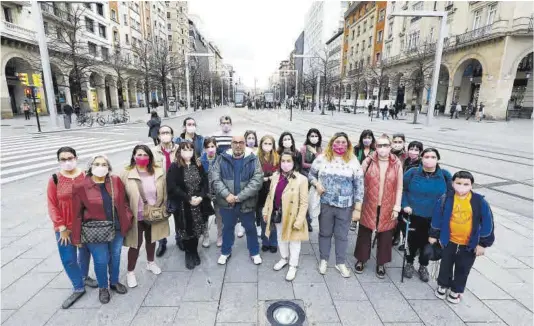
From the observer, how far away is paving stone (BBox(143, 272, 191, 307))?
3283 mm

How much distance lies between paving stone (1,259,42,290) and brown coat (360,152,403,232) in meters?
4.64

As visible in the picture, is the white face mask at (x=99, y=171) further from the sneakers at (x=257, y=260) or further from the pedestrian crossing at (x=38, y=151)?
the pedestrian crossing at (x=38, y=151)

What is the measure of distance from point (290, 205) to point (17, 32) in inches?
1376

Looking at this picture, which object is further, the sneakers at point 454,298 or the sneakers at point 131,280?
the sneakers at point 131,280

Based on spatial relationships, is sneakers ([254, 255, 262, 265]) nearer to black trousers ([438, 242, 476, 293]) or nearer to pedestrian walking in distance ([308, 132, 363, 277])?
pedestrian walking in distance ([308, 132, 363, 277])

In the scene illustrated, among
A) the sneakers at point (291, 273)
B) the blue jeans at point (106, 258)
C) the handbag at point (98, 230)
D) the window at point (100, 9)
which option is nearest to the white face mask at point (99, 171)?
the handbag at point (98, 230)

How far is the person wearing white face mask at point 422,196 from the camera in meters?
3.43

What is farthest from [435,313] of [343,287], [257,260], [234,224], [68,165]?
[68,165]

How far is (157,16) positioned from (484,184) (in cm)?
6661

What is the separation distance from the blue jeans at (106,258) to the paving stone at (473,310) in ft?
12.8

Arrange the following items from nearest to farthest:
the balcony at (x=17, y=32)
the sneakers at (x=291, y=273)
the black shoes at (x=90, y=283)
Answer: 1. the black shoes at (x=90, y=283)
2. the sneakers at (x=291, y=273)
3. the balcony at (x=17, y=32)

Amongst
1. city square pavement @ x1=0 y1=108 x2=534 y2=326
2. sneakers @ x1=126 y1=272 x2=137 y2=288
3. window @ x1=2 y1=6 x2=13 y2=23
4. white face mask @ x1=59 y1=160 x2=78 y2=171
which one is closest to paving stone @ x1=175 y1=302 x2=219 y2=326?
city square pavement @ x1=0 y1=108 x2=534 y2=326

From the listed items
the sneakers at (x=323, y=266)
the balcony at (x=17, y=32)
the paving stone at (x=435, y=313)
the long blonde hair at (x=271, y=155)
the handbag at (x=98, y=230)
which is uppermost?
the balcony at (x=17, y=32)

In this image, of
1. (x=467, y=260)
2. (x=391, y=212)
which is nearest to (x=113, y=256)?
(x=391, y=212)
